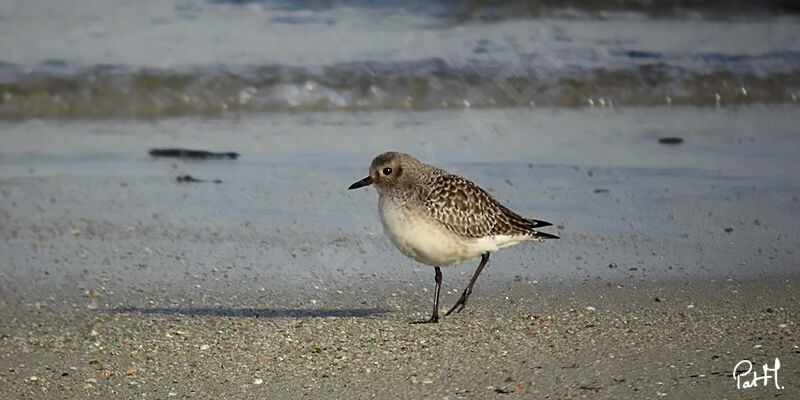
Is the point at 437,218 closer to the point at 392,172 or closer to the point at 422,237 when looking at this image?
the point at 422,237

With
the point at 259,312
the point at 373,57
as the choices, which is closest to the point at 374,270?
the point at 259,312

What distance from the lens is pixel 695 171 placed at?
7973mm

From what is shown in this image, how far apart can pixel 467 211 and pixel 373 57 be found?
7.06 m

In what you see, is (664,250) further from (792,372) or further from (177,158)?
(177,158)

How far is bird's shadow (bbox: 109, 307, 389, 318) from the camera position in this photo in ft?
16.8

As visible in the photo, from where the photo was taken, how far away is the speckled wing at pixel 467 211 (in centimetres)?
500

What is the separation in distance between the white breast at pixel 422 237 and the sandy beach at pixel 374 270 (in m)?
0.35

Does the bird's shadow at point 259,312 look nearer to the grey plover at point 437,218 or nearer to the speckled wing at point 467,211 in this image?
the grey plover at point 437,218

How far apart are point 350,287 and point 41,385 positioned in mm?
1905

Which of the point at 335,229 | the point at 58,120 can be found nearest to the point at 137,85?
the point at 58,120

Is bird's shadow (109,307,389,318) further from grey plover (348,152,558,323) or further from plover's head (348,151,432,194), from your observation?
plover's head (348,151,432,194)
